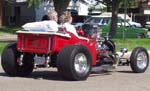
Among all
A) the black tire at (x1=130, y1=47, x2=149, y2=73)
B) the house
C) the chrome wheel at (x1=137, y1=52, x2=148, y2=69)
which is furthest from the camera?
the house

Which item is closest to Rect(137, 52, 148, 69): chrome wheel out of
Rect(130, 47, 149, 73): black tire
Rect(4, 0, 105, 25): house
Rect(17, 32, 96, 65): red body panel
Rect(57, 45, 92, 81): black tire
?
Rect(130, 47, 149, 73): black tire

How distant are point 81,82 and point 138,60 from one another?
8.97 feet

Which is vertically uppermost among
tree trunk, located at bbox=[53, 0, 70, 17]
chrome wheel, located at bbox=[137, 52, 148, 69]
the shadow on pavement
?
tree trunk, located at bbox=[53, 0, 70, 17]

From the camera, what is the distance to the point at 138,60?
14422mm

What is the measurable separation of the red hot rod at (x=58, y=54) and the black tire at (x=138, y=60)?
699 millimetres

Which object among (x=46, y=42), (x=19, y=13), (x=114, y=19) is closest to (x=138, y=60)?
(x=46, y=42)

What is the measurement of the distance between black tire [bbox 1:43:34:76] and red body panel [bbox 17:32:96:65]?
31 centimetres

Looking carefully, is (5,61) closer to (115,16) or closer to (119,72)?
(119,72)

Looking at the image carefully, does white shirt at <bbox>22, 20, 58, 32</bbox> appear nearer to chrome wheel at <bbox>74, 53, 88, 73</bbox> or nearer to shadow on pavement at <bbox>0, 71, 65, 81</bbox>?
chrome wheel at <bbox>74, 53, 88, 73</bbox>

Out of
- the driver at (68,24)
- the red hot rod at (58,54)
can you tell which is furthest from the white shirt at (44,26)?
the driver at (68,24)

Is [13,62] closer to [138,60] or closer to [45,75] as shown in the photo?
[45,75]

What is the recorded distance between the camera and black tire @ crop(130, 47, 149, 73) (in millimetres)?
14250

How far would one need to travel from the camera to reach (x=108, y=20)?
39219 mm

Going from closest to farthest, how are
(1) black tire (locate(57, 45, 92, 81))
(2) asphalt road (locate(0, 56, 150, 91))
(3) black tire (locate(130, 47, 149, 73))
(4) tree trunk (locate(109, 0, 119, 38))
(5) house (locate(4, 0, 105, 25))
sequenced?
(2) asphalt road (locate(0, 56, 150, 91)) → (1) black tire (locate(57, 45, 92, 81)) → (3) black tire (locate(130, 47, 149, 73)) → (4) tree trunk (locate(109, 0, 119, 38)) → (5) house (locate(4, 0, 105, 25))
